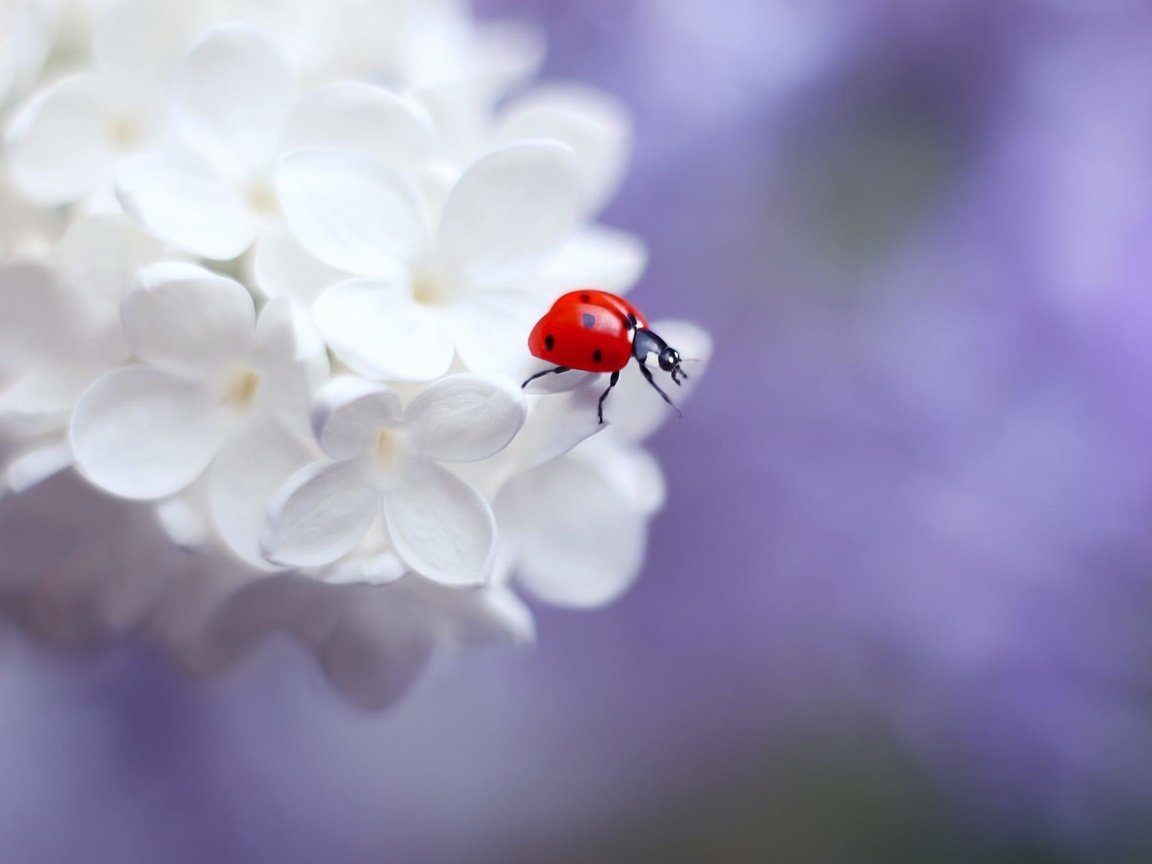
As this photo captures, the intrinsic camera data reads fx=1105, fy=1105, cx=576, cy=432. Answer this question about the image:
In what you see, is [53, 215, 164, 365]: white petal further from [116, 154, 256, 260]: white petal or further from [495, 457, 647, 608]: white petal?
[495, 457, 647, 608]: white petal

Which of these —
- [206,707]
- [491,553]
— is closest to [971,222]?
[491,553]

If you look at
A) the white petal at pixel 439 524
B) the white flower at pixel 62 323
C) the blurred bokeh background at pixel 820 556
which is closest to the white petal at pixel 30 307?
the white flower at pixel 62 323

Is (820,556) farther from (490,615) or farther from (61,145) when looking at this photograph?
(61,145)

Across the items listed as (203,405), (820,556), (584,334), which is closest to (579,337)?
(584,334)

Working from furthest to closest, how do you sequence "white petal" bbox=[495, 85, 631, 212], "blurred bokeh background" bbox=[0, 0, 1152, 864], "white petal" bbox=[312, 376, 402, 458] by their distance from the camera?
"blurred bokeh background" bbox=[0, 0, 1152, 864] → "white petal" bbox=[495, 85, 631, 212] → "white petal" bbox=[312, 376, 402, 458]

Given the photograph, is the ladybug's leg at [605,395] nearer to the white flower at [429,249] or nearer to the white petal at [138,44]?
the white flower at [429,249]

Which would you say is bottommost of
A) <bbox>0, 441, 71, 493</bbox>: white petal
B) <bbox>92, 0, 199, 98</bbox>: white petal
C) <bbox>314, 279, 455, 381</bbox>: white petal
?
<bbox>0, 441, 71, 493</bbox>: white petal

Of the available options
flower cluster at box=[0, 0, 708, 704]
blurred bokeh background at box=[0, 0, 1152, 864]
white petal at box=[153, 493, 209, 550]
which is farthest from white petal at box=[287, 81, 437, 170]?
blurred bokeh background at box=[0, 0, 1152, 864]
